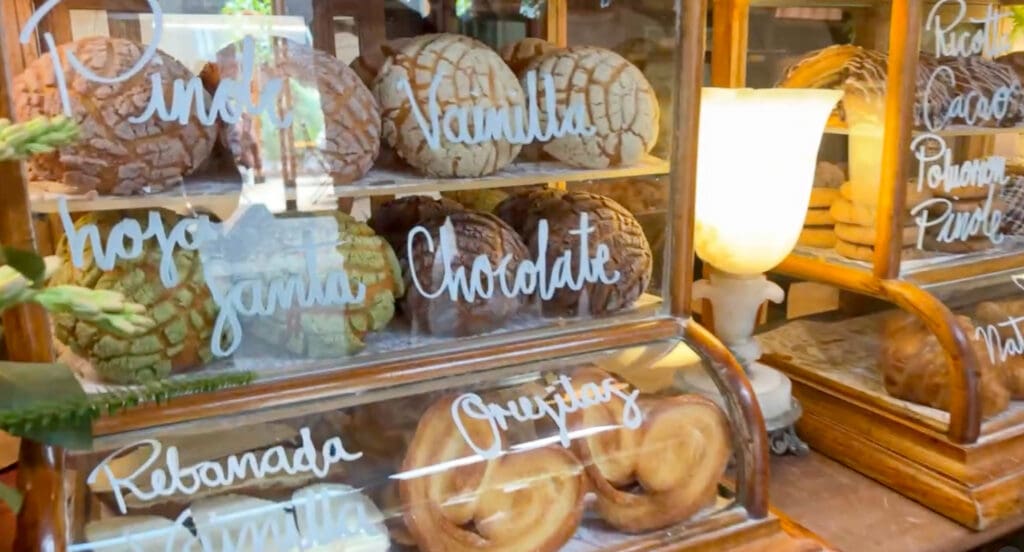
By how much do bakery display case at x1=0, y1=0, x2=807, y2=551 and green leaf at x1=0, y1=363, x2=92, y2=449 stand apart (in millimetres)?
47

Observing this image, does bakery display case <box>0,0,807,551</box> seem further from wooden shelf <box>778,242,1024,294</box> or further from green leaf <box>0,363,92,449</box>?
wooden shelf <box>778,242,1024,294</box>

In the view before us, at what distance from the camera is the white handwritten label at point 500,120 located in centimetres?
104

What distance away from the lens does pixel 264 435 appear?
1006mm

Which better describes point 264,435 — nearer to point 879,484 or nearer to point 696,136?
point 696,136

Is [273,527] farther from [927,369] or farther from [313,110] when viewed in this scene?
[927,369]

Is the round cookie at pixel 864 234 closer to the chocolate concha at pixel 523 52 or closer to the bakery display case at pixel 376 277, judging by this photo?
the bakery display case at pixel 376 277

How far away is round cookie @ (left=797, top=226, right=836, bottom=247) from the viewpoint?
1674mm

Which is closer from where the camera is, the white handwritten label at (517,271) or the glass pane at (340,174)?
the glass pane at (340,174)

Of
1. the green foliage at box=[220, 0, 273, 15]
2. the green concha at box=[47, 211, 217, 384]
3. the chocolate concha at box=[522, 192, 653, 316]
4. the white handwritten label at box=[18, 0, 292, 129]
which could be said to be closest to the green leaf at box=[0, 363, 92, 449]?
the green concha at box=[47, 211, 217, 384]

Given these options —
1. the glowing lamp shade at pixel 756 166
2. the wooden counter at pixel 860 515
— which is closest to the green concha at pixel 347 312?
the glowing lamp shade at pixel 756 166

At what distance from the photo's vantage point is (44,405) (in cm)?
68

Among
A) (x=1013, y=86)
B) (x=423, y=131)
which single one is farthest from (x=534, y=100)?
(x=1013, y=86)

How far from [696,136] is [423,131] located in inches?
15.5

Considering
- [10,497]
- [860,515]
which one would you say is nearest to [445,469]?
[10,497]
